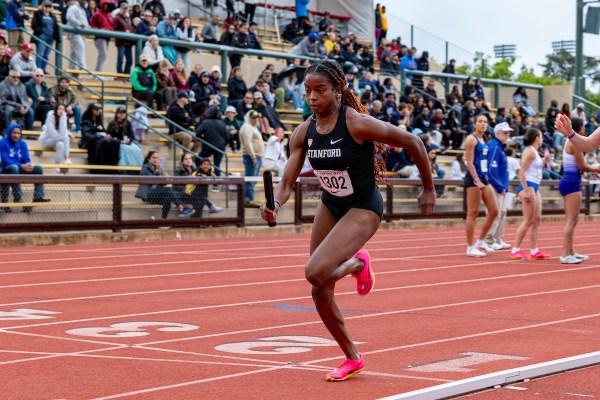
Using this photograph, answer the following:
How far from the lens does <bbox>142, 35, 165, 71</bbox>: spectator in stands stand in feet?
86.8

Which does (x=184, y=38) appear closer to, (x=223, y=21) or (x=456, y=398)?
(x=223, y=21)

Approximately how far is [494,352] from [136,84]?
19257mm

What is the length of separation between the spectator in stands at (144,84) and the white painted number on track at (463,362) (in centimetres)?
1909

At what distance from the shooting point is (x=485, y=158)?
702 inches

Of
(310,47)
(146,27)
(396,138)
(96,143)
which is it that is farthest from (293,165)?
(310,47)

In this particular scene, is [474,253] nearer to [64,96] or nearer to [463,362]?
[64,96]

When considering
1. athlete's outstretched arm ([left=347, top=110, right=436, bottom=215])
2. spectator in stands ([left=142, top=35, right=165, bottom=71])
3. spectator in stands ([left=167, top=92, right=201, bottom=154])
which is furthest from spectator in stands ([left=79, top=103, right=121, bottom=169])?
athlete's outstretched arm ([left=347, top=110, right=436, bottom=215])

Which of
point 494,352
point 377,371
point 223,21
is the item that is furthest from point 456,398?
point 223,21

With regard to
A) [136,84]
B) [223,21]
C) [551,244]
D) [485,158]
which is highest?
[223,21]

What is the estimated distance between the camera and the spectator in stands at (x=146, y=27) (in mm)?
28375

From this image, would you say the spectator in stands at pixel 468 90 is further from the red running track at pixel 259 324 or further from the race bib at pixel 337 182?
the race bib at pixel 337 182

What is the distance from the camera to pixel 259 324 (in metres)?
9.77

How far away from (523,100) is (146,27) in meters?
17.2

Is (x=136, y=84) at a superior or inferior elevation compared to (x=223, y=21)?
inferior
